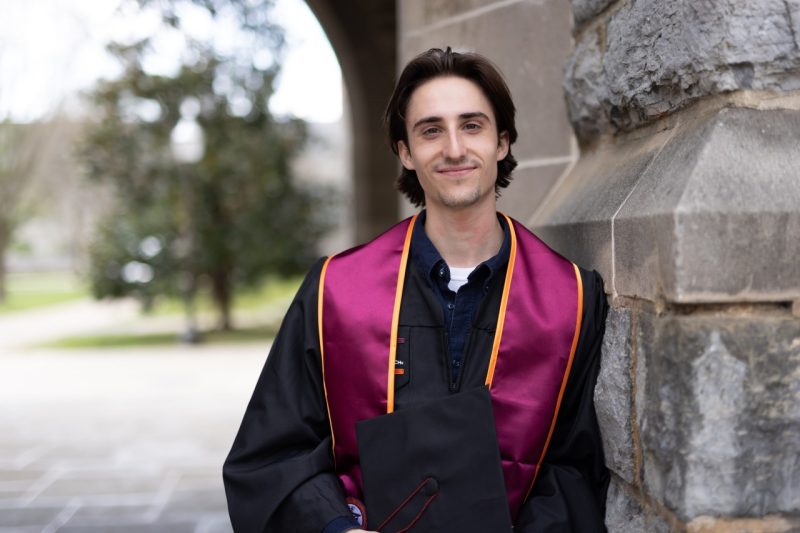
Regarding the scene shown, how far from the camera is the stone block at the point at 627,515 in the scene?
158cm

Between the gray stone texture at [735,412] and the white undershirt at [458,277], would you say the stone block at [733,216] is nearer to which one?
the gray stone texture at [735,412]

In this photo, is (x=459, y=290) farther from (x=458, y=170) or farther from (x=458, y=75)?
(x=458, y=75)

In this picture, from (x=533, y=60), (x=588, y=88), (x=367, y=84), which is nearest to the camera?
(x=588, y=88)

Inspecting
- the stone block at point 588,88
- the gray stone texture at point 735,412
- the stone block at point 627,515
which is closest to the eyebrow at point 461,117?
the stone block at point 588,88

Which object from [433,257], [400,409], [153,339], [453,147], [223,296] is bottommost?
[153,339]

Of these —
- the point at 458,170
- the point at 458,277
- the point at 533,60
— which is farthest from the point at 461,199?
the point at 533,60

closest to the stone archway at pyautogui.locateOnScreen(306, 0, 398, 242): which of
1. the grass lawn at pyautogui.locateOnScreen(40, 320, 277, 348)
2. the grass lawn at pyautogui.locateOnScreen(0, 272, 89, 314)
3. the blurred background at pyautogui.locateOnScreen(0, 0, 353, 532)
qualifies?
the blurred background at pyautogui.locateOnScreen(0, 0, 353, 532)

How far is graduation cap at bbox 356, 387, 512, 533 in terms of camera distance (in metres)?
1.65

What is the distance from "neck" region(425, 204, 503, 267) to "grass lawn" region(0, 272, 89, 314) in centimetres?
1638

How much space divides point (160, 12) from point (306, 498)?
3298mm

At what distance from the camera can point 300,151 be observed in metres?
12.8

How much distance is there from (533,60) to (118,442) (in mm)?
3960

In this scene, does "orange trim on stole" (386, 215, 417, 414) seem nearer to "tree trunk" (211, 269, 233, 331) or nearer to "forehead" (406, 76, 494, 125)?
"forehead" (406, 76, 494, 125)

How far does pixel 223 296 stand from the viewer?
13.4m
